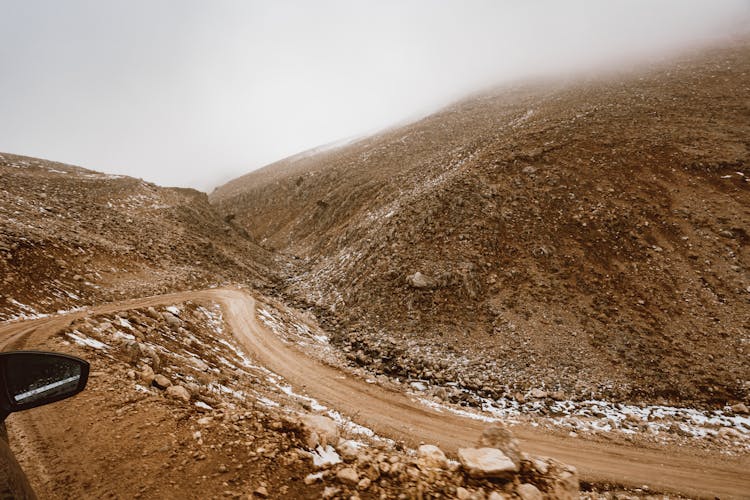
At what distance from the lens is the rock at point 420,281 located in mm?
19531

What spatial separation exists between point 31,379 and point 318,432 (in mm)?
4566

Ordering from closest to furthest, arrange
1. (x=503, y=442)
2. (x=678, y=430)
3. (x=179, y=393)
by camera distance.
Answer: (x=503, y=442) → (x=179, y=393) → (x=678, y=430)

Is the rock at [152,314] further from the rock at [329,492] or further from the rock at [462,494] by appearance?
the rock at [462,494]

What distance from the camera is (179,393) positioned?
6695mm

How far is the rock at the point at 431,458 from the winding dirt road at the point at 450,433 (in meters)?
4.95

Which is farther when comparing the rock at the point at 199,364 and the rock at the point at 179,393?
the rock at the point at 199,364

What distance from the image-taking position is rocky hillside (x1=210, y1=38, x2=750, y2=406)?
1452 cm

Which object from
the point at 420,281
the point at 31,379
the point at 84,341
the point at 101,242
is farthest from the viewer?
the point at 101,242

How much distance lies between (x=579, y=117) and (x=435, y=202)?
638 inches

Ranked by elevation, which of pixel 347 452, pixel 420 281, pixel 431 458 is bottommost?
pixel 420 281

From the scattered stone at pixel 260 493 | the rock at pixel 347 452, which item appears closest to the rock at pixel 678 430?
the rock at pixel 347 452

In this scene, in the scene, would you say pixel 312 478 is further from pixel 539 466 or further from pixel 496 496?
pixel 539 466

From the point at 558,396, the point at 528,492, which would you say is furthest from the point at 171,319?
the point at 558,396

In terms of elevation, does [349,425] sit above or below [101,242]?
below
